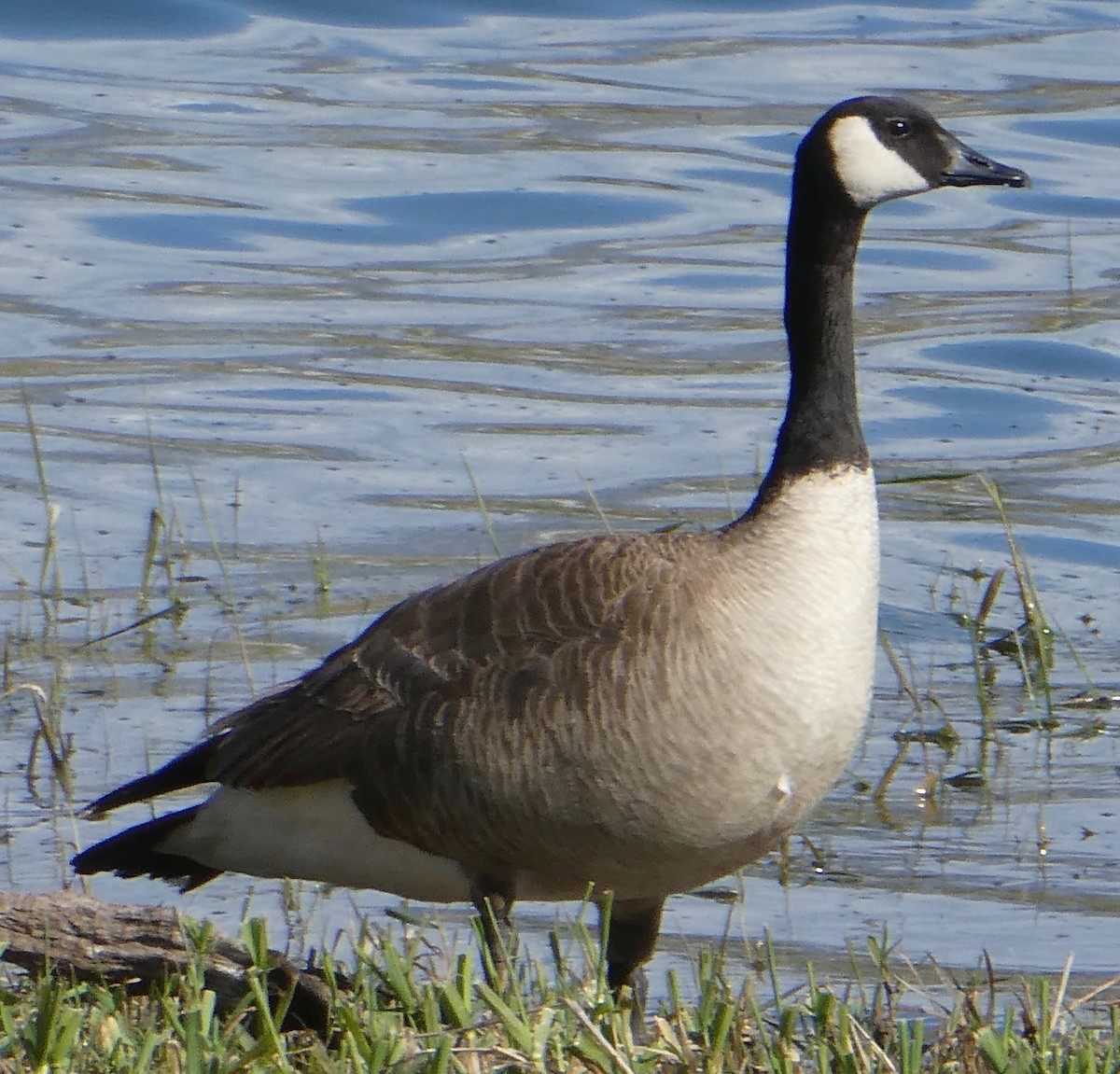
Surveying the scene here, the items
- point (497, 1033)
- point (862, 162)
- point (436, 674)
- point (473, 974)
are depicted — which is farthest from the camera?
point (862, 162)

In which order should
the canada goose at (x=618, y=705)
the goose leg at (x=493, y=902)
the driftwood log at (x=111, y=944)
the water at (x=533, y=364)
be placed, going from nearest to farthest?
the driftwood log at (x=111, y=944), the canada goose at (x=618, y=705), the goose leg at (x=493, y=902), the water at (x=533, y=364)

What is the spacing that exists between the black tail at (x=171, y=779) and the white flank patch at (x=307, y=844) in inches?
3.5

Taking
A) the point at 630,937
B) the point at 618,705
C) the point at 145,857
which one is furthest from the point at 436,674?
the point at 145,857

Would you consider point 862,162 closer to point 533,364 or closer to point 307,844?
point 307,844

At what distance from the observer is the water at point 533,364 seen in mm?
6785

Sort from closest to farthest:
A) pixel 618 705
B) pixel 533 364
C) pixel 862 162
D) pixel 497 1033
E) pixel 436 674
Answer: pixel 497 1033, pixel 618 705, pixel 436 674, pixel 862 162, pixel 533 364

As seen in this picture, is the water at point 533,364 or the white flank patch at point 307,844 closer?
the white flank patch at point 307,844

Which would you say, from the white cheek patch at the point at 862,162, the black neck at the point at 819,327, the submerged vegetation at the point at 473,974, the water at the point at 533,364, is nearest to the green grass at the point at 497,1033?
the submerged vegetation at the point at 473,974

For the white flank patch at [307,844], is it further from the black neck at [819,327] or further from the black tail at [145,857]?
the black neck at [819,327]

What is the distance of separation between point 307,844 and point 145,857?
16.3 inches

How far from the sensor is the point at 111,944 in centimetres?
412

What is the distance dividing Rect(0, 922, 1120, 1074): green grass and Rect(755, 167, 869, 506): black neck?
59.2 inches

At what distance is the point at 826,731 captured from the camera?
4848 mm

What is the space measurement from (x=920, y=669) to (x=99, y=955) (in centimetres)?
444
